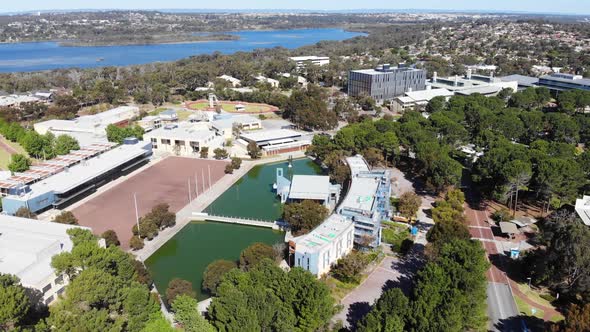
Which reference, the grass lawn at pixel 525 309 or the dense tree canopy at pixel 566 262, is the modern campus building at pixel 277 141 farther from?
the grass lawn at pixel 525 309

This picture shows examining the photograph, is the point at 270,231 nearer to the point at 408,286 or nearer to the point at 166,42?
the point at 408,286

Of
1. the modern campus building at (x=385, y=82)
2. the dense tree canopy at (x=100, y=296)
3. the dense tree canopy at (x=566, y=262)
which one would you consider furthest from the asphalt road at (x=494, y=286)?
the modern campus building at (x=385, y=82)

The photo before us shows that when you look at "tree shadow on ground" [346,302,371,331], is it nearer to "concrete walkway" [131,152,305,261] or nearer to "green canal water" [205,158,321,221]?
"green canal water" [205,158,321,221]

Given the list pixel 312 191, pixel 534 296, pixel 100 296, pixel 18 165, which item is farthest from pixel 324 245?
pixel 18 165

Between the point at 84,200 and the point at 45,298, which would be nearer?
the point at 45,298

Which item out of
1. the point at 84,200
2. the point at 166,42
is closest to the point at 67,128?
the point at 84,200

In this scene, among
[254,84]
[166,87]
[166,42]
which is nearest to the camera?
[166,87]

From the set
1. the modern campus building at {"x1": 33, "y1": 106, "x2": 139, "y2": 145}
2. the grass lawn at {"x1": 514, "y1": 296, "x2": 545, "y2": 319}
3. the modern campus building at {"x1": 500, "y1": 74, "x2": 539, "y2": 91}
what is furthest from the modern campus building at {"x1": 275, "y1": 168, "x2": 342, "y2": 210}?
the modern campus building at {"x1": 500, "y1": 74, "x2": 539, "y2": 91}
